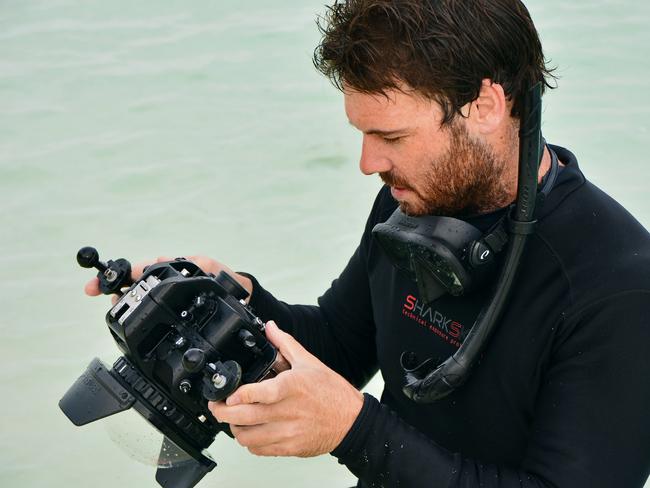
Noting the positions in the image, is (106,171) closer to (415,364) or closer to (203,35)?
(203,35)

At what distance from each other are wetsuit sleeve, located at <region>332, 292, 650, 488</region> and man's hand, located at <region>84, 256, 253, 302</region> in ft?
1.54

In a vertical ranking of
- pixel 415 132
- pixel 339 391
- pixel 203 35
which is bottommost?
pixel 203 35

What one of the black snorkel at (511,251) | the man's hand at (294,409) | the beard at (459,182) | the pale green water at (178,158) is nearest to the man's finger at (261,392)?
the man's hand at (294,409)

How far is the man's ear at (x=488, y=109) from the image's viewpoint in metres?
1.65

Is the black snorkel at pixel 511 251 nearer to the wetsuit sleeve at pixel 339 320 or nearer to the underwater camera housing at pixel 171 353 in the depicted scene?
the underwater camera housing at pixel 171 353

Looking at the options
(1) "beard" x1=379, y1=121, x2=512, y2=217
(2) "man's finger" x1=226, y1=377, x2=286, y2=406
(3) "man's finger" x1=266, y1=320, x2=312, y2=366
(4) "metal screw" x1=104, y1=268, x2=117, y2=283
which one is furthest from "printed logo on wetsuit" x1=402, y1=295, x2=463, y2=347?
(4) "metal screw" x1=104, y1=268, x2=117, y2=283

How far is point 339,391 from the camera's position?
159cm

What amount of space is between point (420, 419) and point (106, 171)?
235cm

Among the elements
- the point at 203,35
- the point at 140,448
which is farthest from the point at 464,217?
the point at 203,35

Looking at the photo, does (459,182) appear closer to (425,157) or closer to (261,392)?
(425,157)

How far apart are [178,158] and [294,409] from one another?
2566mm

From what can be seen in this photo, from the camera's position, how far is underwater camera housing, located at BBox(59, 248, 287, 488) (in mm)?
1615

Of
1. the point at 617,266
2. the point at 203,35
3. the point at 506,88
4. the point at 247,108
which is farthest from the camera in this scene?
the point at 203,35

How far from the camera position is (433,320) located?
181 cm
